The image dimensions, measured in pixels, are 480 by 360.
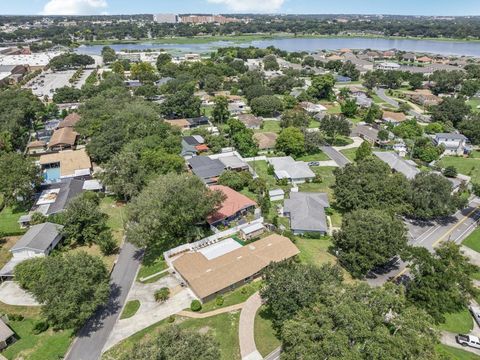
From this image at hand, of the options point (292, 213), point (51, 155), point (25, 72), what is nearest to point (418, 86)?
point (292, 213)

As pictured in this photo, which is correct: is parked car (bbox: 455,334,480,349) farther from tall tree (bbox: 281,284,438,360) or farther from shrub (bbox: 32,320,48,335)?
shrub (bbox: 32,320,48,335)

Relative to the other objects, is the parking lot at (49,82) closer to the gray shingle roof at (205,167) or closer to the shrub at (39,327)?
the gray shingle roof at (205,167)

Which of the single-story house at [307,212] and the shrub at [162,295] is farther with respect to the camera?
the single-story house at [307,212]

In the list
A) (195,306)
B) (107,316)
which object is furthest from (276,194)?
(107,316)

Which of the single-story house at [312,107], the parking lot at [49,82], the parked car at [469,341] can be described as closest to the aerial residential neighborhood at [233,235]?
the parked car at [469,341]

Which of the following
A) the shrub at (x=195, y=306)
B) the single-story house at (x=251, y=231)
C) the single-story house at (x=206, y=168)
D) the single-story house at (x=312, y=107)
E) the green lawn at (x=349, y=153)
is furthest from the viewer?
the single-story house at (x=312, y=107)

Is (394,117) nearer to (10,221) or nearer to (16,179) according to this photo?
(16,179)
